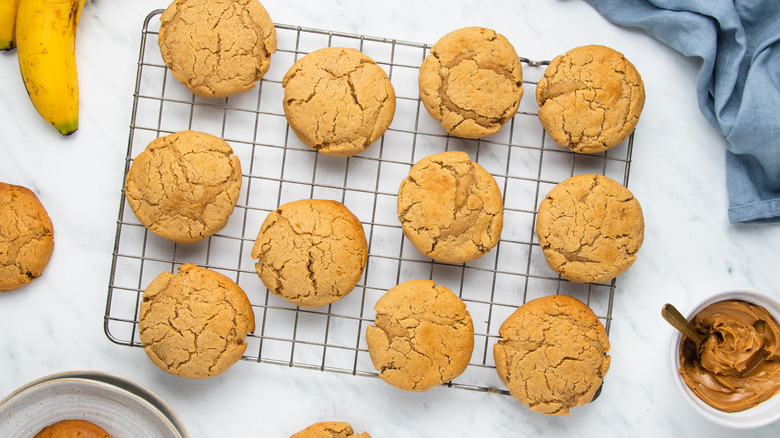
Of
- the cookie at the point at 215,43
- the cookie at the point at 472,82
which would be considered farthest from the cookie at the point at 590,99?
the cookie at the point at 215,43

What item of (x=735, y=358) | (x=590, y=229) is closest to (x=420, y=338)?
(x=590, y=229)

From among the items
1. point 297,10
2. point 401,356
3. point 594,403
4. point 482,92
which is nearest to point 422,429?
point 401,356

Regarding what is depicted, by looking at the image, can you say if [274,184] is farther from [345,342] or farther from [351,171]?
[345,342]

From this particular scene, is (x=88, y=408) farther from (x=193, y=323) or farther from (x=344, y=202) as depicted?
(x=344, y=202)

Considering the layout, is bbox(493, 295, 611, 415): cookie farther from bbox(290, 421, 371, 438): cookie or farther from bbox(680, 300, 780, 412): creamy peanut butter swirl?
bbox(290, 421, 371, 438): cookie

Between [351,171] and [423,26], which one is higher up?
[423,26]

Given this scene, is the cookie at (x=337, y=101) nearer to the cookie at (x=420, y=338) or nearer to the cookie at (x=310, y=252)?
the cookie at (x=310, y=252)
